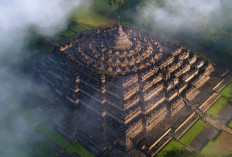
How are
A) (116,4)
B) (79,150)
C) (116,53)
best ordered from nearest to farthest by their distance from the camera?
1. (79,150)
2. (116,53)
3. (116,4)

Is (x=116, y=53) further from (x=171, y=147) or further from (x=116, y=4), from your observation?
(x=116, y=4)

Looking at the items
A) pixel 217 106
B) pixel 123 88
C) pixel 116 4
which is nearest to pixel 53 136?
pixel 123 88

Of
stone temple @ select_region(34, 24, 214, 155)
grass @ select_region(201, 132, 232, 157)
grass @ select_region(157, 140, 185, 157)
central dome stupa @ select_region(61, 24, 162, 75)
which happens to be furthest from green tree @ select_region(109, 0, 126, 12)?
grass @ select_region(201, 132, 232, 157)

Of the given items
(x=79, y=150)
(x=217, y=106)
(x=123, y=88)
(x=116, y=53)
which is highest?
(x=116, y=53)

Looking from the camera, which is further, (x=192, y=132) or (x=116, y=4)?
(x=116, y=4)

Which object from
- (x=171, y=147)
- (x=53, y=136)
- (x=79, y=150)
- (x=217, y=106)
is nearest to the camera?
(x=79, y=150)

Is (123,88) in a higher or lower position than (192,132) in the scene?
higher
